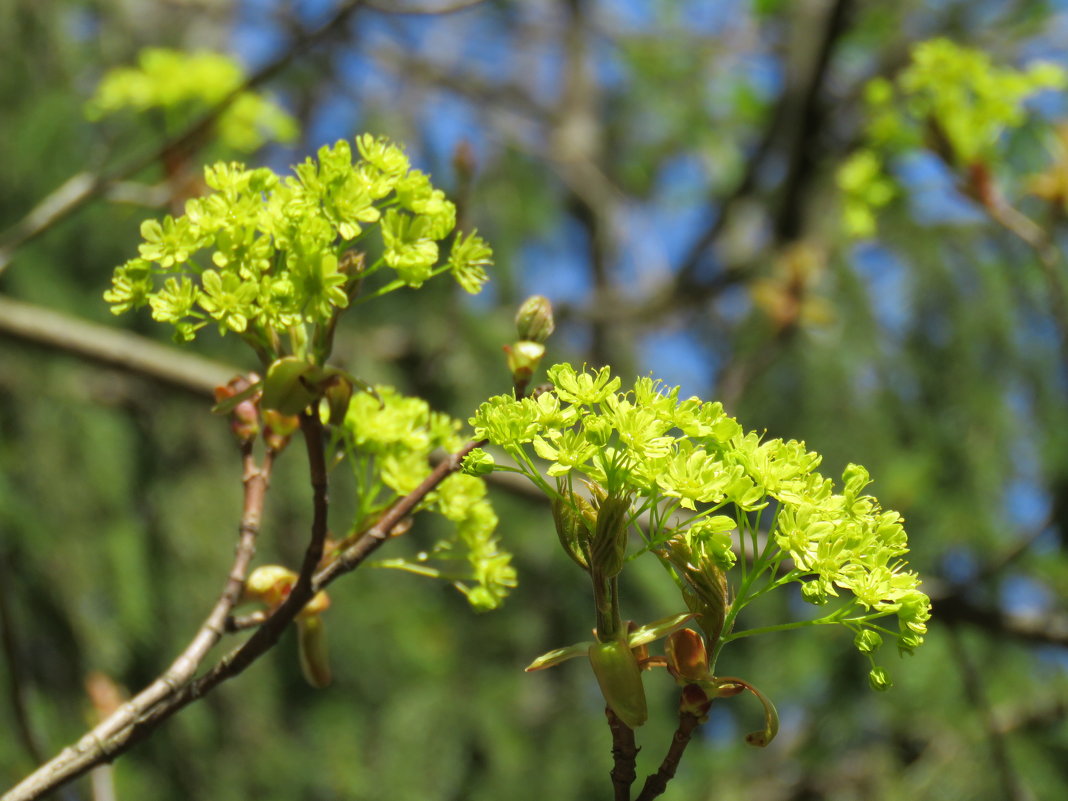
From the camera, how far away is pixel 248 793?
8.67ft

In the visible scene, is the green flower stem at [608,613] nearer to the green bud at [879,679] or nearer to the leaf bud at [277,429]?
the green bud at [879,679]

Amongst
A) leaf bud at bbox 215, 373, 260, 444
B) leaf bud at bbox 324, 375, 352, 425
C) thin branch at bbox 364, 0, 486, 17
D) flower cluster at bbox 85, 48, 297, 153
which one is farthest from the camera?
flower cluster at bbox 85, 48, 297, 153

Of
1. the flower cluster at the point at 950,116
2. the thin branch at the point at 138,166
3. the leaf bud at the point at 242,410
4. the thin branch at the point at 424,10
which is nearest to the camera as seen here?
the leaf bud at the point at 242,410

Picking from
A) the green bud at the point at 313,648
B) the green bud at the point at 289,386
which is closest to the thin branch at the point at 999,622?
the green bud at the point at 313,648

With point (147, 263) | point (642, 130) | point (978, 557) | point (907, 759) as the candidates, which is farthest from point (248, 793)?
point (642, 130)

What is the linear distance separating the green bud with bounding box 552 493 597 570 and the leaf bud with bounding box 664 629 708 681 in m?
0.09

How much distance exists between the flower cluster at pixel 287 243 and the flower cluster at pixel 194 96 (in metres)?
1.65

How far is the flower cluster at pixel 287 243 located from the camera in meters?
0.81

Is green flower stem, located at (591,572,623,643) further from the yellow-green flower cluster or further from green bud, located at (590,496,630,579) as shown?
the yellow-green flower cluster

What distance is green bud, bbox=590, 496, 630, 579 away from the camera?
29.5 inches

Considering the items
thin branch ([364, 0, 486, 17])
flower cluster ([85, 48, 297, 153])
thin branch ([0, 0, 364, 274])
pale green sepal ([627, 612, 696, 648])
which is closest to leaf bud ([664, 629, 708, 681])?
pale green sepal ([627, 612, 696, 648])

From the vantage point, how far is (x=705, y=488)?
737 millimetres

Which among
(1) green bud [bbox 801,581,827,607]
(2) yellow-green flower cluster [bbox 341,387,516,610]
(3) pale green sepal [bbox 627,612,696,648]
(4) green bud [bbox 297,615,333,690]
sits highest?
(2) yellow-green flower cluster [bbox 341,387,516,610]

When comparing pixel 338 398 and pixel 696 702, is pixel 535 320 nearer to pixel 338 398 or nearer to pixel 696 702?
pixel 338 398
